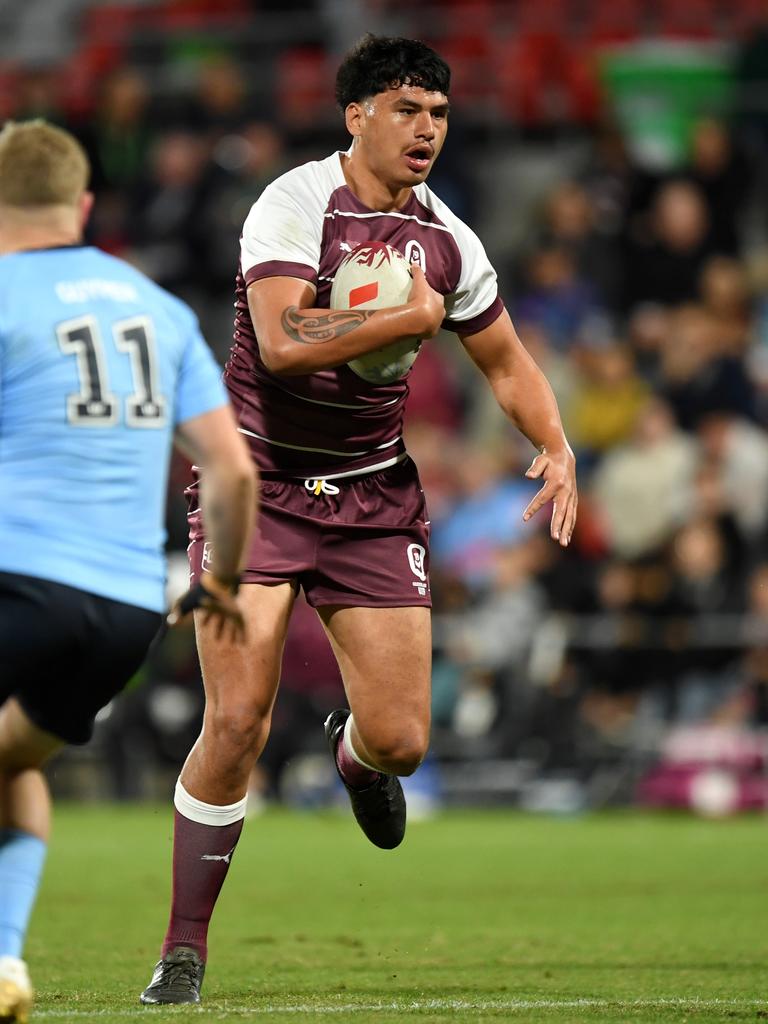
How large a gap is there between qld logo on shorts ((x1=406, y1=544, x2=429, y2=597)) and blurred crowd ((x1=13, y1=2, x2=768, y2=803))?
7253mm

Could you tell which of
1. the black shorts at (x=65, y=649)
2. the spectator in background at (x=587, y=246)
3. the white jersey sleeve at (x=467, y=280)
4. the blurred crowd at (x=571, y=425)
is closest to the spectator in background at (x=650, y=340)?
the blurred crowd at (x=571, y=425)

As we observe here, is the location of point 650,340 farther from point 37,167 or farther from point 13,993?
point 13,993

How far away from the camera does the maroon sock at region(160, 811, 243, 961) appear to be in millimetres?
5785

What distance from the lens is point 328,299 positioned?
611 centimetres

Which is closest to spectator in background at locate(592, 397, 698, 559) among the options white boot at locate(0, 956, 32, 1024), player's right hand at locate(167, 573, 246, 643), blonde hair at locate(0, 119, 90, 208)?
player's right hand at locate(167, 573, 246, 643)

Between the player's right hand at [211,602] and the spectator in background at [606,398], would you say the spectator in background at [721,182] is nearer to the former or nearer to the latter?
the spectator in background at [606,398]

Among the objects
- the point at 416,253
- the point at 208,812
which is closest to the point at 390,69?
the point at 416,253

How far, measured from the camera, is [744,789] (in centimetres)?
1338

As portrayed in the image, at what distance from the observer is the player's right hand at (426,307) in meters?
5.65

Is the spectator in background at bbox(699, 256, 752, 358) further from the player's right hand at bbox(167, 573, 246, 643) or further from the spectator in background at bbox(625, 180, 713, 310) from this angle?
the player's right hand at bbox(167, 573, 246, 643)

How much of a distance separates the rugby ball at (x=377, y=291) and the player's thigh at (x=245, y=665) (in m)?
0.85

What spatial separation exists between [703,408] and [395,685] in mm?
8836

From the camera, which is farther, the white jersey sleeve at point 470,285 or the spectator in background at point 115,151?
the spectator in background at point 115,151

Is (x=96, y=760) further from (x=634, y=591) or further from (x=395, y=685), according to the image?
(x=395, y=685)
